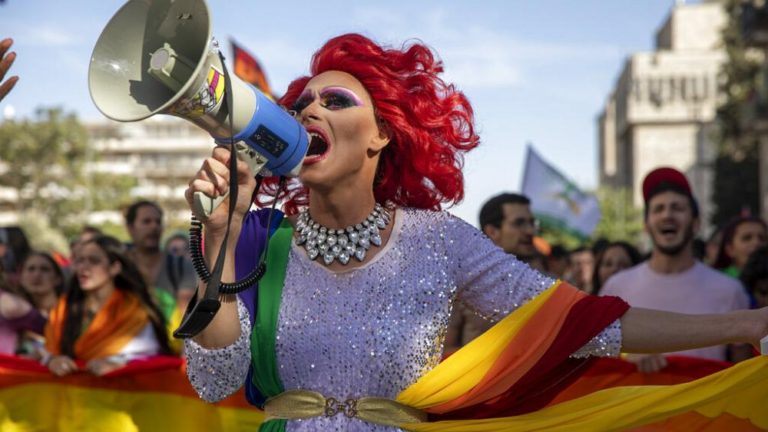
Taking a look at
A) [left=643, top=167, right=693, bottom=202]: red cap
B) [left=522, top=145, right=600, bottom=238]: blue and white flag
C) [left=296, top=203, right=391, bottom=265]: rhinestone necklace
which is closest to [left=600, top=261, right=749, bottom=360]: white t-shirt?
[left=643, top=167, right=693, bottom=202]: red cap

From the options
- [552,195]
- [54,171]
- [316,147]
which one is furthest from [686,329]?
[54,171]

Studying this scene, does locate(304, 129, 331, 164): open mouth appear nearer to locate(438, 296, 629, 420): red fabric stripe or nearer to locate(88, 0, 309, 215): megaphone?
locate(88, 0, 309, 215): megaphone

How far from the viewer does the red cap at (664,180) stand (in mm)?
6250

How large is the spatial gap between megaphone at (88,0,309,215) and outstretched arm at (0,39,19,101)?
423mm

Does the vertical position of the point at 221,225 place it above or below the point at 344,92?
below

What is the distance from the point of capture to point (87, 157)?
6041cm

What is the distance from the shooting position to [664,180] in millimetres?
6328

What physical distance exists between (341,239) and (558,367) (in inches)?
27.3

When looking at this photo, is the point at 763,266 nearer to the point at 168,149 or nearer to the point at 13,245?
the point at 13,245

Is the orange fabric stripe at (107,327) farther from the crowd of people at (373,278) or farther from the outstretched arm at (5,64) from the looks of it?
the outstretched arm at (5,64)

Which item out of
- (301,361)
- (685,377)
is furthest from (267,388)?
(685,377)

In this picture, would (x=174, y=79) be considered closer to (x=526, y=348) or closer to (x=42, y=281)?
(x=526, y=348)

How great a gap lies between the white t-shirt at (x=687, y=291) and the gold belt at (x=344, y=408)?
114 inches

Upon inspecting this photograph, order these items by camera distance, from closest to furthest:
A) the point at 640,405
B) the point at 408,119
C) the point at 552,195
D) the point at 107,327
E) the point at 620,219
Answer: the point at 640,405 < the point at 408,119 < the point at 107,327 < the point at 552,195 < the point at 620,219
